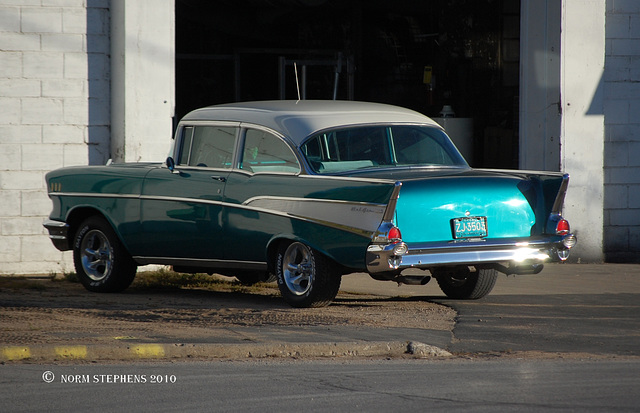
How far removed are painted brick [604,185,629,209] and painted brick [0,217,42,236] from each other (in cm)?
676

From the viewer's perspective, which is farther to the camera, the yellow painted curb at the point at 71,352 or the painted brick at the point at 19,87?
the painted brick at the point at 19,87

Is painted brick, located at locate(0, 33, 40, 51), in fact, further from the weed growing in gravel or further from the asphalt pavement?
the asphalt pavement

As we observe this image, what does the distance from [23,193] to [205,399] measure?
7.04 meters

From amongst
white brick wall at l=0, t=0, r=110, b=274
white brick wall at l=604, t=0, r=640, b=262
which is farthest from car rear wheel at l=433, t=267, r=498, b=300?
white brick wall at l=0, t=0, r=110, b=274

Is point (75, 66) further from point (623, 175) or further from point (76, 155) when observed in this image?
point (623, 175)

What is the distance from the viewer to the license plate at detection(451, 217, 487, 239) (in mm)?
8852

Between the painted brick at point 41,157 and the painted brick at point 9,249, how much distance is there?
0.81 m

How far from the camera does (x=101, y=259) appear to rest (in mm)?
10922

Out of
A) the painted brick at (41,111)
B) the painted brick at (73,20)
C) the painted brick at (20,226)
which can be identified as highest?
the painted brick at (73,20)

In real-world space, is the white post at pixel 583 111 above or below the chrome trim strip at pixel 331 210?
above

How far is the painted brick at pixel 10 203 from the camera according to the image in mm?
12453

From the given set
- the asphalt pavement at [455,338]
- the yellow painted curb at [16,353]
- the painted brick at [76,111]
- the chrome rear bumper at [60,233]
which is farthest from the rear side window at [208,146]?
the yellow painted curb at [16,353]

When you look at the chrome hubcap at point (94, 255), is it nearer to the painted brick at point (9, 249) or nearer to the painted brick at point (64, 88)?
the painted brick at point (9, 249)

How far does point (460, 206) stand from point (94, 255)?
394 cm
